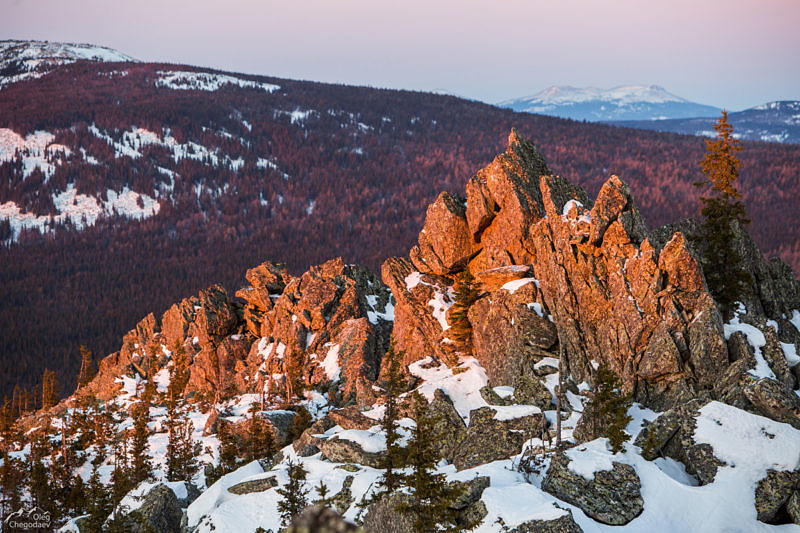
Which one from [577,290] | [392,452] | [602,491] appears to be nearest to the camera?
[602,491]

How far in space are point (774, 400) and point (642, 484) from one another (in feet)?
35.2

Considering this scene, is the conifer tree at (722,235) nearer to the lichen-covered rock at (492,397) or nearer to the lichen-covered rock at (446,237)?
the lichen-covered rock at (492,397)

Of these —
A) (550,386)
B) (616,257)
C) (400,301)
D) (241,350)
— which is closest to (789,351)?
(616,257)

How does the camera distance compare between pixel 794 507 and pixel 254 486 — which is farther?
pixel 254 486

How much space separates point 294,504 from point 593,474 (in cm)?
Result: 1671

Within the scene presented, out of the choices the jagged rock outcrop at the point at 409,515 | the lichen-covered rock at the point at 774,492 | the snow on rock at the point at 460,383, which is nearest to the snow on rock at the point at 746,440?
the lichen-covered rock at the point at 774,492

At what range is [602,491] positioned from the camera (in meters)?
25.1

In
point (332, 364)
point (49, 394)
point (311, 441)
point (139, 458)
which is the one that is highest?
point (311, 441)

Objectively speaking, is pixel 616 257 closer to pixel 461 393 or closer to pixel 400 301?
pixel 461 393

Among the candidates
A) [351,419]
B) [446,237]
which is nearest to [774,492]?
[351,419]

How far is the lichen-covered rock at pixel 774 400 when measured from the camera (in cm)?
2908

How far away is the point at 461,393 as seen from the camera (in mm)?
43281

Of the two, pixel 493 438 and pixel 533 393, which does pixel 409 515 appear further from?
pixel 533 393

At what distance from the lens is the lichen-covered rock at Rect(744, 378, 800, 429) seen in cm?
2908
